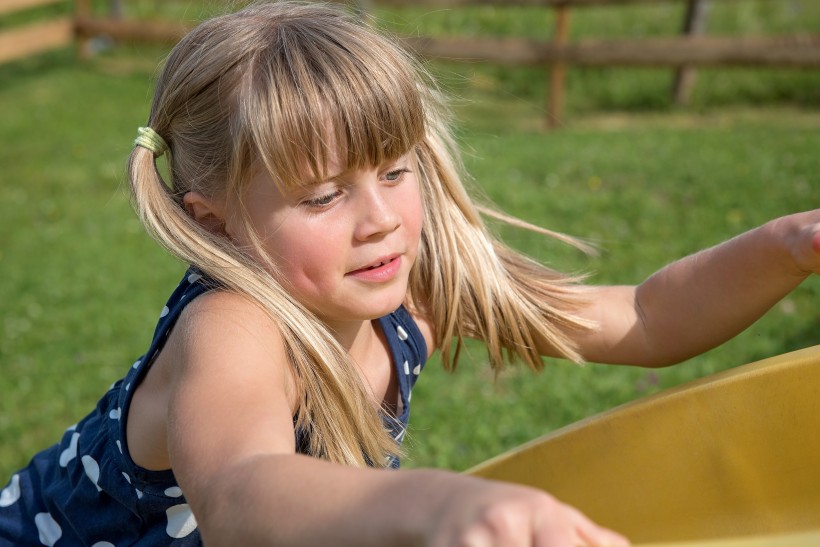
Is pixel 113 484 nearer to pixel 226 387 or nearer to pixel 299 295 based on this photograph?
pixel 299 295

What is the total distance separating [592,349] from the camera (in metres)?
1.94

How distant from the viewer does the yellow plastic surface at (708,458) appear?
5.77 feet

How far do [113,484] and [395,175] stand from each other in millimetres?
697

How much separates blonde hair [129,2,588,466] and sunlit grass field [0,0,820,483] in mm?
421

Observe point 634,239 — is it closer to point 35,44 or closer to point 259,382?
point 259,382

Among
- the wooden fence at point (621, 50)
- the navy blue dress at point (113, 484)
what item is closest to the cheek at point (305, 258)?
the navy blue dress at point (113, 484)

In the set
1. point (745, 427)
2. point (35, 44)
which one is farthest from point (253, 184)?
point (35, 44)

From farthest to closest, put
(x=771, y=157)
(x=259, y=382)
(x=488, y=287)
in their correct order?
(x=771, y=157)
(x=488, y=287)
(x=259, y=382)

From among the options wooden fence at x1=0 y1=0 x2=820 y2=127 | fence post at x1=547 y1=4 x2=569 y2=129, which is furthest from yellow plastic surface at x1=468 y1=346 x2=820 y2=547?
fence post at x1=547 y1=4 x2=569 y2=129

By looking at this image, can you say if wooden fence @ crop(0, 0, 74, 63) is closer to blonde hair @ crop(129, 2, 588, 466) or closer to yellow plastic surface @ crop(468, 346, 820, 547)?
blonde hair @ crop(129, 2, 588, 466)

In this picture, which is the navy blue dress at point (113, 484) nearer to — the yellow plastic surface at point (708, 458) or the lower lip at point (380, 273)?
the lower lip at point (380, 273)

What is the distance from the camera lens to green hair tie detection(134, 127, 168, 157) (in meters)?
1.71

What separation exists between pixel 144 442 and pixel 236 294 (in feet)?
1.05

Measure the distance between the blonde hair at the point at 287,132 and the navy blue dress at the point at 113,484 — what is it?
0.08 metres
